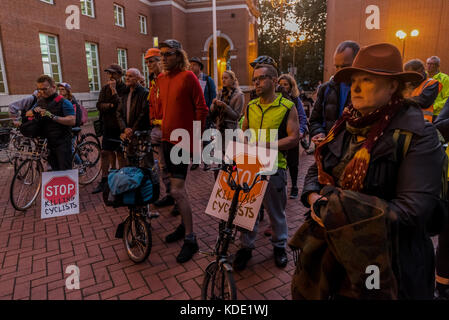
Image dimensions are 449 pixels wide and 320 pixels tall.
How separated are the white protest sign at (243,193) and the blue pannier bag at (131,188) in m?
0.80

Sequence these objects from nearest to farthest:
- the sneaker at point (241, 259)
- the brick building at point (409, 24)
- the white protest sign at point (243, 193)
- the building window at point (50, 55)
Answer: the white protest sign at point (243, 193), the sneaker at point (241, 259), the building window at point (50, 55), the brick building at point (409, 24)

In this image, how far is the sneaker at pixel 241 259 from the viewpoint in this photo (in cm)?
327

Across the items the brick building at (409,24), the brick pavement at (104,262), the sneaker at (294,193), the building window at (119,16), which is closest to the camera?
Answer: the brick pavement at (104,262)

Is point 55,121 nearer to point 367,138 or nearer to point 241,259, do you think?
point 241,259

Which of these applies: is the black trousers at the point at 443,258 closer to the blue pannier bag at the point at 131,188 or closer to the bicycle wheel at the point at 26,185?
the blue pannier bag at the point at 131,188

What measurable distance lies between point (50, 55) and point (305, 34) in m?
37.5

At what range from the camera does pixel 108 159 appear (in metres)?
5.75

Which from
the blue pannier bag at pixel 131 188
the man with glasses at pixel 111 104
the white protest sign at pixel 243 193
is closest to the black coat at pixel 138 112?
the man with glasses at pixel 111 104

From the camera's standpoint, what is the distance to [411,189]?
1.31 m

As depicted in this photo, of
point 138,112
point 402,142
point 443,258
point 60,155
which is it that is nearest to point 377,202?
point 402,142

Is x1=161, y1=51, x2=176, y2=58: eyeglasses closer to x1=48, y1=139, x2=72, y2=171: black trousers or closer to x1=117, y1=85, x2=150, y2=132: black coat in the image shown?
x1=117, y1=85, x2=150, y2=132: black coat

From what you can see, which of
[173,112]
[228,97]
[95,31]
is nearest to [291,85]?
[228,97]
